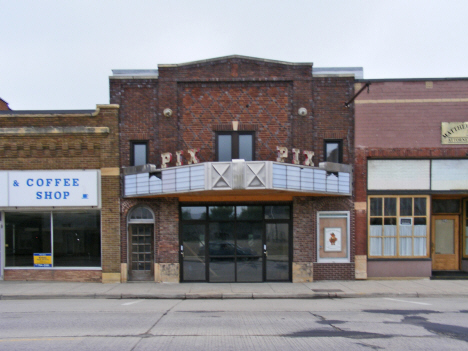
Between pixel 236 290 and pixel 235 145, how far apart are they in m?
5.37

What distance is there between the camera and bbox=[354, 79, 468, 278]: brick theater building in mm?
14945

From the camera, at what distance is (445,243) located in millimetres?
16203

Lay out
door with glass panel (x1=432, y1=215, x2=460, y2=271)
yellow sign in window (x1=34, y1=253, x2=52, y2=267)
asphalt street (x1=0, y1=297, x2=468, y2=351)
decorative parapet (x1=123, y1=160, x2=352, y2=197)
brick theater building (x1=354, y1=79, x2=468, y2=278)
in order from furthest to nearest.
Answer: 1. door with glass panel (x1=432, y1=215, x2=460, y2=271)
2. yellow sign in window (x1=34, y1=253, x2=52, y2=267)
3. brick theater building (x1=354, y1=79, x2=468, y2=278)
4. decorative parapet (x1=123, y1=160, x2=352, y2=197)
5. asphalt street (x1=0, y1=297, x2=468, y2=351)

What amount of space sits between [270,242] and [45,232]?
8874 mm

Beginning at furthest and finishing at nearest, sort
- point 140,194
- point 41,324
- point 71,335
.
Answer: point 140,194 → point 41,324 → point 71,335

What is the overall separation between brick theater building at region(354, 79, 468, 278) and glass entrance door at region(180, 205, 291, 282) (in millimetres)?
3203

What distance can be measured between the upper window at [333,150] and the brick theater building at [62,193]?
27.0ft

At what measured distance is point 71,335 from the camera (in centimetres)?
808

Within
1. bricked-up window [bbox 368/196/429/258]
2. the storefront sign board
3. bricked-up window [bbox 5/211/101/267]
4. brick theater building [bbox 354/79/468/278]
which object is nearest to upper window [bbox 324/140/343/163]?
brick theater building [bbox 354/79/468/278]

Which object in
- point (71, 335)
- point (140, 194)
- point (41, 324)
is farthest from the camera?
point (140, 194)

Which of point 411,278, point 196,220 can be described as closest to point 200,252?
point 196,220

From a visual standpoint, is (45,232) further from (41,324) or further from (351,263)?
(351,263)

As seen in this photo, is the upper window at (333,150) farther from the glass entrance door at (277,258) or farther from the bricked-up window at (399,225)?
the glass entrance door at (277,258)

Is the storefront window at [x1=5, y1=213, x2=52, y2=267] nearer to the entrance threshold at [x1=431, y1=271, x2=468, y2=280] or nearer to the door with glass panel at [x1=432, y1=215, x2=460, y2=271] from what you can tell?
the entrance threshold at [x1=431, y1=271, x2=468, y2=280]
